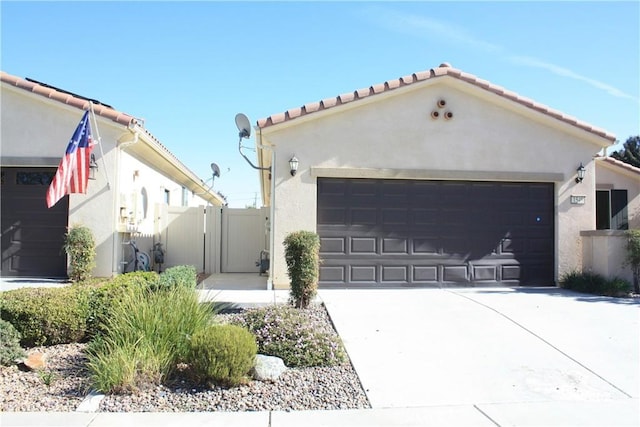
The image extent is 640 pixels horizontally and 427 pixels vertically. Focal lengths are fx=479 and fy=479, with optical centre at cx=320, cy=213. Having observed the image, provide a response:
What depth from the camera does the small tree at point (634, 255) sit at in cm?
1048

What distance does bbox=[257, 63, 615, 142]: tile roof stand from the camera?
34.9 feet

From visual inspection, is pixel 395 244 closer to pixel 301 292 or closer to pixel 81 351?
pixel 301 292

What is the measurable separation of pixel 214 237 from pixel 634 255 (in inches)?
431

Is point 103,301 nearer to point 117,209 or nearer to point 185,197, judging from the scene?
point 117,209

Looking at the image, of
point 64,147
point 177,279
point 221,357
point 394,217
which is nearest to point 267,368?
point 221,357

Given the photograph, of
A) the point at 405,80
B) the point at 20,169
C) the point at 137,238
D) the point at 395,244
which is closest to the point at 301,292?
the point at 395,244

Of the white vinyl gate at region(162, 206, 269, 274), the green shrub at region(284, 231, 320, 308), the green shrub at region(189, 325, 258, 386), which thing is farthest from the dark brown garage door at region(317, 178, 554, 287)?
the green shrub at region(189, 325, 258, 386)

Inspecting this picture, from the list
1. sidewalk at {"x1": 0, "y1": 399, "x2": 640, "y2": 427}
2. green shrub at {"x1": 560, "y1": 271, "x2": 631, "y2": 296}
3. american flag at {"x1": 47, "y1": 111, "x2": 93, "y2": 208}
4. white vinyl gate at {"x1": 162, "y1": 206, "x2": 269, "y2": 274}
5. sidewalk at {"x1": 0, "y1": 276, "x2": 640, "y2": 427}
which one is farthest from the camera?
white vinyl gate at {"x1": 162, "y1": 206, "x2": 269, "y2": 274}

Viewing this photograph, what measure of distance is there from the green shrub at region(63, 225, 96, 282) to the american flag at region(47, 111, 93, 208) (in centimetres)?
112

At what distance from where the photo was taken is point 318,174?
1082cm

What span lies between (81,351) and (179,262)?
8762 mm

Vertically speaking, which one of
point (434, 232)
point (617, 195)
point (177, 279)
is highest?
point (617, 195)

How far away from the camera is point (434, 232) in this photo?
11227 millimetres

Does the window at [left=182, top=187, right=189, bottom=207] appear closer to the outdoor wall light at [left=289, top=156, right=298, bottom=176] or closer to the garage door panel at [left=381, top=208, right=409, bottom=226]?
the outdoor wall light at [left=289, top=156, right=298, bottom=176]
